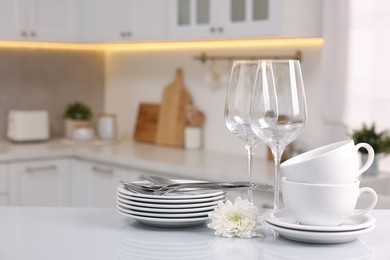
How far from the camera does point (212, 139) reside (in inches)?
171

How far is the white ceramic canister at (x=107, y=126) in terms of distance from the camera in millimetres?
4668

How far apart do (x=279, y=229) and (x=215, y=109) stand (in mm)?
2798

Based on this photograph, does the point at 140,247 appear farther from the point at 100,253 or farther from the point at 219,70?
the point at 219,70

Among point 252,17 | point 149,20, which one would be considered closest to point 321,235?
point 252,17

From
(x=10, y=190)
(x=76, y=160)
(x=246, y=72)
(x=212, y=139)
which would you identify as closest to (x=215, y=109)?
(x=212, y=139)

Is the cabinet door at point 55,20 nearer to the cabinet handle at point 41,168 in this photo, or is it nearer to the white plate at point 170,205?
the cabinet handle at point 41,168

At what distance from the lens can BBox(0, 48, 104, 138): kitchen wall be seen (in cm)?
468

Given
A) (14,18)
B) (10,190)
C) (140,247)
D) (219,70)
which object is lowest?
(10,190)

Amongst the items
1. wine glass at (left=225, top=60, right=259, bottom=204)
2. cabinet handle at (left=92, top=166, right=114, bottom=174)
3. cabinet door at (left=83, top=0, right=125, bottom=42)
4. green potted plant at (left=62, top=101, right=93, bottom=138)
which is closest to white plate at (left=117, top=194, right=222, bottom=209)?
wine glass at (left=225, top=60, right=259, bottom=204)

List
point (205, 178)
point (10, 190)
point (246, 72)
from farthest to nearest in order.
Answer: point (10, 190) → point (205, 178) → point (246, 72)

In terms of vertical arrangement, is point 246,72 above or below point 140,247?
above

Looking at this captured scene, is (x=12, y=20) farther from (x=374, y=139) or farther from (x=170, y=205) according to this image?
(x=170, y=205)

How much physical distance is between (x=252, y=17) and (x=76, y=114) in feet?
5.18

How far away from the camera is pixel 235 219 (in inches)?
61.9
